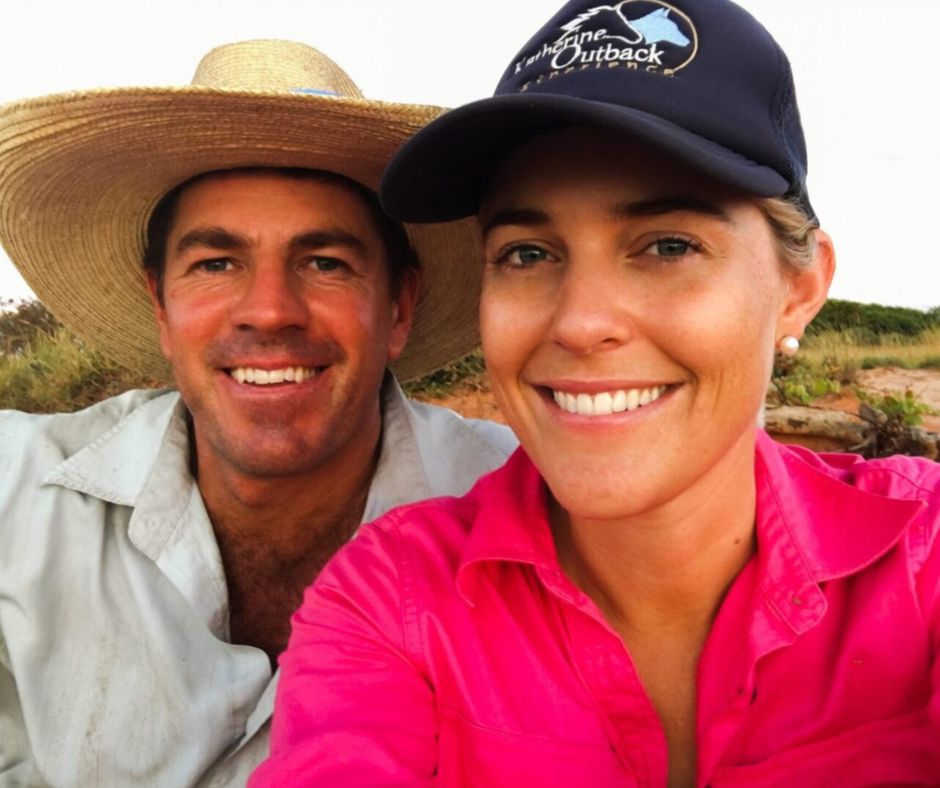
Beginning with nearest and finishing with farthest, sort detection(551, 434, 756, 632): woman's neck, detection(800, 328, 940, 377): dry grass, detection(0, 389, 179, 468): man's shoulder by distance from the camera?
detection(551, 434, 756, 632): woman's neck → detection(0, 389, 179, 468): man's shoulder → detection(800, 328, 940, 377): dry grass

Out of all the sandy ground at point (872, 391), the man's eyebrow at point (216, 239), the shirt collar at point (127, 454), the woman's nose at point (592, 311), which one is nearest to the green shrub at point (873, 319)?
the sandy ground at point (872, 391)

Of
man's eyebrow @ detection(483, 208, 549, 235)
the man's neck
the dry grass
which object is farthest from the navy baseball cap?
the dry grass

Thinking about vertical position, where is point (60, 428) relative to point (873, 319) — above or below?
below

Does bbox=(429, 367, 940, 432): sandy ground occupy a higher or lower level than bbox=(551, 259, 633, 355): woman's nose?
lower

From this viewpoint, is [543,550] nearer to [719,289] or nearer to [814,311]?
[719,289]

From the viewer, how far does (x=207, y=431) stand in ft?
9.53

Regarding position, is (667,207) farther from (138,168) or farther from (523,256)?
(138,168)

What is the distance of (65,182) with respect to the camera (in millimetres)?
2893

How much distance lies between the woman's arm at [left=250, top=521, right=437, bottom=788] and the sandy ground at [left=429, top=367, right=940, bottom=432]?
646cm

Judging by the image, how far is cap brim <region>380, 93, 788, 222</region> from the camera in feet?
4.46

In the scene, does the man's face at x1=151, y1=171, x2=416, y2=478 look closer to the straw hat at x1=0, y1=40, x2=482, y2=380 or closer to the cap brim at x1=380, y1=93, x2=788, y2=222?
the straw hat at x1=0, y1=40, x2=482, y2=380

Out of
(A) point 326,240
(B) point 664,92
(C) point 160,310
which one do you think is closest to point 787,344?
(B) point 664,92

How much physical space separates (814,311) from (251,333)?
66.2 inches

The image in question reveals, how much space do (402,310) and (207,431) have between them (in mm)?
832
